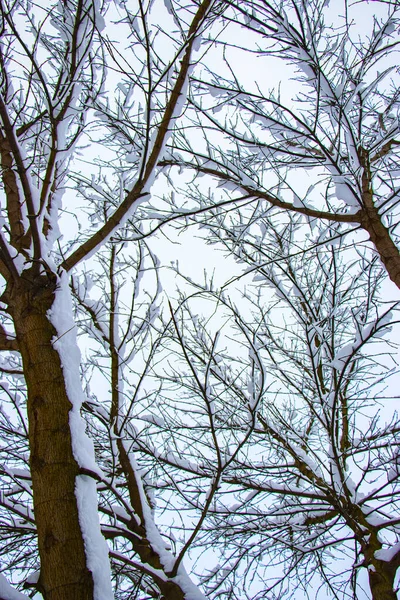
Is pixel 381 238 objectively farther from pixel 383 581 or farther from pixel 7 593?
pixel 7 593

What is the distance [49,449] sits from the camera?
153 cm

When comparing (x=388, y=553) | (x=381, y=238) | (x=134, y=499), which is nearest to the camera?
(x=134, y=499)

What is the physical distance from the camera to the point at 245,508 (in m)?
3.48

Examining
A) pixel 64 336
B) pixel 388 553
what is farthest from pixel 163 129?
pixel 388 553

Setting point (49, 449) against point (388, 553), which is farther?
point (388, 553)

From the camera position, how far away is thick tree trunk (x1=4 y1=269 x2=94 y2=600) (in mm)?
1282

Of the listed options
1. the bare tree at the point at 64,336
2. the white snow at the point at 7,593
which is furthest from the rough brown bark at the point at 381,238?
the white snow at the point at 7,593

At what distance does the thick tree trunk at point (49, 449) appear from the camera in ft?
4.21

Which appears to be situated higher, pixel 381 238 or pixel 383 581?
pixel 381 238

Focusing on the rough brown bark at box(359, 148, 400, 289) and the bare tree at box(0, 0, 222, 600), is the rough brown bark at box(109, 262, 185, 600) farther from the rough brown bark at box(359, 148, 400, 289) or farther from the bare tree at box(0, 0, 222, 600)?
the rough brown bark at box(359, 148, 400, 289)

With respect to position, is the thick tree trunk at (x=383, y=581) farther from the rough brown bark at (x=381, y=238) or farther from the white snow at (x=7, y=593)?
the white snow at (x=7, y=593)

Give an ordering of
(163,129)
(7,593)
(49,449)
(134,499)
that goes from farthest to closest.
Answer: (134,499) < (163,129) < (49,449) < (7,593)

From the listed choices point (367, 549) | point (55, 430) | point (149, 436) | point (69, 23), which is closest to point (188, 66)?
point (69, 23)

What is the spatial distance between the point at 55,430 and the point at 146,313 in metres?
1.79
